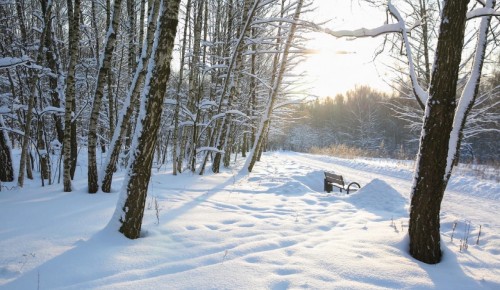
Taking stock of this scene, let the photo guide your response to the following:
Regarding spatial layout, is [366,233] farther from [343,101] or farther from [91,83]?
[343,101]

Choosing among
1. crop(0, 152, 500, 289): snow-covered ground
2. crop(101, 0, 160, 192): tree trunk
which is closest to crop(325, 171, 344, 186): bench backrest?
crop(0, 152, 500, 289): snow-covered ground

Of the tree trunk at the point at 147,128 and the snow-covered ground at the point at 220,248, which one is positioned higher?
the tree trunk at the point at 147,128

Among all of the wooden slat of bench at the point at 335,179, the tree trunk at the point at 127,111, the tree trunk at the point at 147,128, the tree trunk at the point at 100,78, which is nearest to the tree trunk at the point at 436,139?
the tree trunk at the point at 147,128

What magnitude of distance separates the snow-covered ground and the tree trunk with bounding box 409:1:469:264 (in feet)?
0.73

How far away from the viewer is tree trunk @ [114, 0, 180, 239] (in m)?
2.92

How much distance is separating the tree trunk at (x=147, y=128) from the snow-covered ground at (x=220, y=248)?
0.25 metres

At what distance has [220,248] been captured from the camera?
3.03 m

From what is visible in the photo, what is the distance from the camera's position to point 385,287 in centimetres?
240

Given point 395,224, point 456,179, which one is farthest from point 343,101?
point 395,224

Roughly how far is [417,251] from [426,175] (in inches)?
33.0

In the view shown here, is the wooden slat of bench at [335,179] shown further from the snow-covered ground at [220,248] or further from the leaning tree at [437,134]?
the leaning tree at [437,134]

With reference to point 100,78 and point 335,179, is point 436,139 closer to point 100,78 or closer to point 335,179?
A: point 100,78

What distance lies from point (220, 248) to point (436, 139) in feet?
8.28

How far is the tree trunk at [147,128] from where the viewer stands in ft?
9.57
